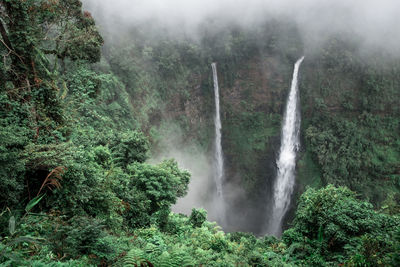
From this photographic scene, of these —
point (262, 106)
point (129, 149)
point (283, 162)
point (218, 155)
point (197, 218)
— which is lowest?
point (197, 218)

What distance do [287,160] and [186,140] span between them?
31.0ft

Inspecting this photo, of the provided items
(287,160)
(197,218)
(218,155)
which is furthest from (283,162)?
(197,218)

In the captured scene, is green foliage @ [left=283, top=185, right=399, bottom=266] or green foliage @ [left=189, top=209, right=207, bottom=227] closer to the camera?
green foliage @ [left=283, top=185, right=399, bottom=266]

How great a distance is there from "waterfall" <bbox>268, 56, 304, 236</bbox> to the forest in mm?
563

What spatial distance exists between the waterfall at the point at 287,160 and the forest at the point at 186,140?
0.56m

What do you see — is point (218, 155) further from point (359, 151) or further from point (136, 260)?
point (136, 260)

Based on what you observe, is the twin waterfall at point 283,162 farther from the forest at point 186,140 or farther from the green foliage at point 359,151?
the green foliage at point 359,151

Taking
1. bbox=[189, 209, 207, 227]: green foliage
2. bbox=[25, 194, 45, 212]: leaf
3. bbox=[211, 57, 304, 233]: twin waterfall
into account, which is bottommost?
bbox=[25, 194, 45, 212]: leaf

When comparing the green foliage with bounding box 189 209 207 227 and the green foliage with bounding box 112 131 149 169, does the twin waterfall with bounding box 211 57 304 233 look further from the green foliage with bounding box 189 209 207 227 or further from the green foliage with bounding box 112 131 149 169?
the green foliage with bounding box 112 131 149 169

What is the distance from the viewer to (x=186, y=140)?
26.1 metres

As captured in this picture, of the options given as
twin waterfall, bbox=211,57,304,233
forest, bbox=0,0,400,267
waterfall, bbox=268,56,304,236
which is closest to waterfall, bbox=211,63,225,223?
twin waterfall, bbox=211,57,304,233

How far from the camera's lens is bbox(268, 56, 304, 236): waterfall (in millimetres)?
Answer: 24156

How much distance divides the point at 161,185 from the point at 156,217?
1.18 meters

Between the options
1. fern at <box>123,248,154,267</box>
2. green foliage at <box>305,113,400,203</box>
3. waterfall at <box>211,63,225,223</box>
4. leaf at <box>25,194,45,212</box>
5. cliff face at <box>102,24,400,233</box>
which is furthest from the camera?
waterfall at <box>211,63,225,223</box>
